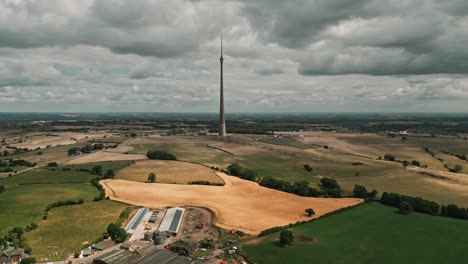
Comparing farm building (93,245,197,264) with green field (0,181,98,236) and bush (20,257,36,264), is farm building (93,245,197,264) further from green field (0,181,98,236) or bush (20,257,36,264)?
green field (0,181,98,236)

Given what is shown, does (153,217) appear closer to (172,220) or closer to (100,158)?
(172,220)

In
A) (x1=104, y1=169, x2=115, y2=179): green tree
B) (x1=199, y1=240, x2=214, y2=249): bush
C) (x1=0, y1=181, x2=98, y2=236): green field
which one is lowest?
(x1=199, y1=240, x2=214, y2=249): bush

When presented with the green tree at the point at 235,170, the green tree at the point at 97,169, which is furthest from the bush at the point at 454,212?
the green tree at the point at 97,169

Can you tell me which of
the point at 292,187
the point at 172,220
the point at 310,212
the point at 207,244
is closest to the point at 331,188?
the point at 292,187

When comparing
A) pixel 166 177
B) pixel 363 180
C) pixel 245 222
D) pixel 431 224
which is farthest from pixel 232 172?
pixel 431 224

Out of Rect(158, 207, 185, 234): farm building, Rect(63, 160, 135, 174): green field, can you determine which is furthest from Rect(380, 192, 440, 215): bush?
Rect(63, 160, 135, 174): green field
